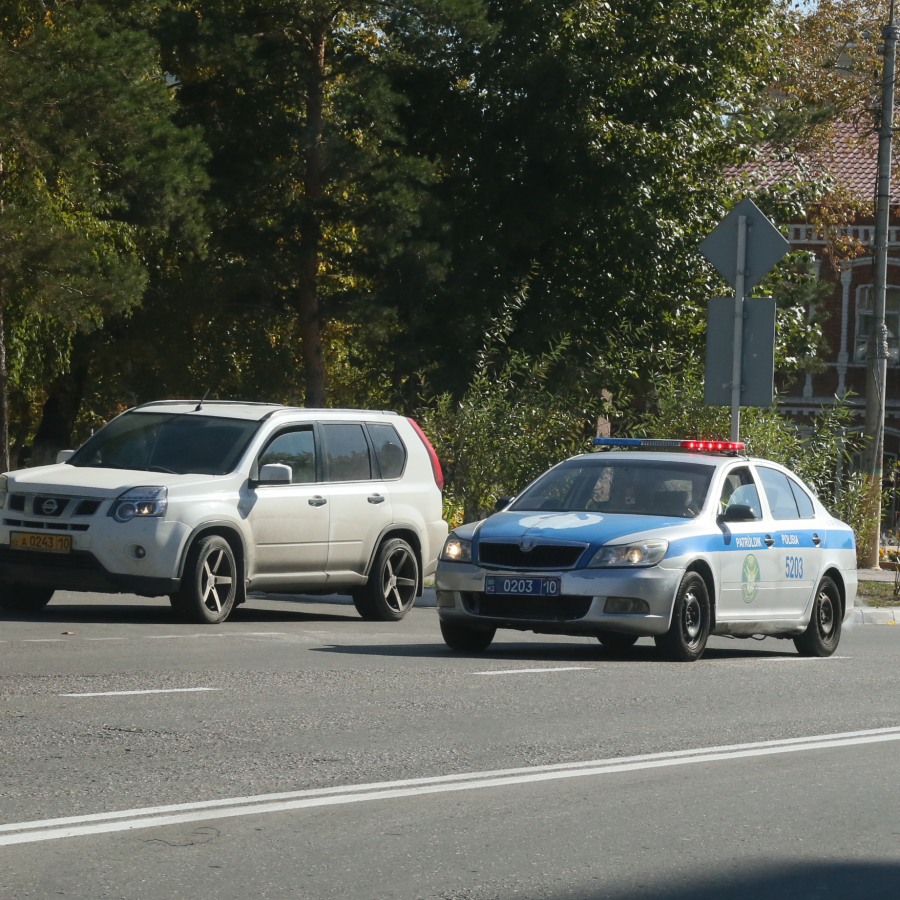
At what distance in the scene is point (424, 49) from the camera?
2822cm

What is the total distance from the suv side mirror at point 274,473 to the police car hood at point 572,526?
248 centimetres

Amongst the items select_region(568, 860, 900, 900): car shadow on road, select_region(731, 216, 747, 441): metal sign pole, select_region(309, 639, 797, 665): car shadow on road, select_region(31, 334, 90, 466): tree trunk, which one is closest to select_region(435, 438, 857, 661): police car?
select_region(309, 639, 797, 665): car shadow on road

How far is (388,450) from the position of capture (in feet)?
52.6

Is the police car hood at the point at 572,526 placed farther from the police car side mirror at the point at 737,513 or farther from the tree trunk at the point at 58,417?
the tree trunk at the point at 58,417

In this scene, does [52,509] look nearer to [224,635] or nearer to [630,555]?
[224,635]

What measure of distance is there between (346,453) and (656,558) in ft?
14.7

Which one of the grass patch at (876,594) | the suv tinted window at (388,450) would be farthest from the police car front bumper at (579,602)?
the grass patch at (876,594)

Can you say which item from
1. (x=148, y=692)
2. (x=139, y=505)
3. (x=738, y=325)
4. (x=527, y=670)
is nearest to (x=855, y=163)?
(x=738, y=325)

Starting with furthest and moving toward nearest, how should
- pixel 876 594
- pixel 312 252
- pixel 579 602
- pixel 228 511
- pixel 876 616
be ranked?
pixel 312 252 < pixel 876 594 < pixel 876 616 < pixel 228 511 < pixel 579 602

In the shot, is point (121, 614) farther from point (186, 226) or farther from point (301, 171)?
point (301, 171)

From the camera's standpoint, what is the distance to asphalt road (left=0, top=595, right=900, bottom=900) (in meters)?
5.43

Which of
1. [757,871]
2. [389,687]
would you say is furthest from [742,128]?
[757,871]

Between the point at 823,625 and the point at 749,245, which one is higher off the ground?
the point at 749,245

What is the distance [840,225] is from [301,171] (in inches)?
743
